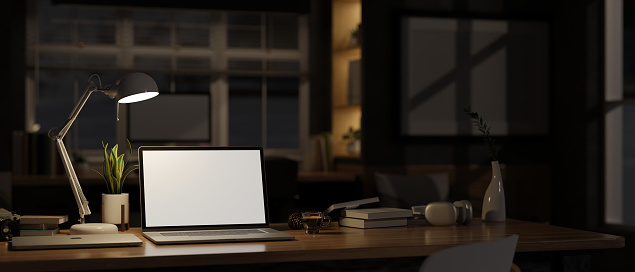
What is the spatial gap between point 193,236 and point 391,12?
3.53 metres

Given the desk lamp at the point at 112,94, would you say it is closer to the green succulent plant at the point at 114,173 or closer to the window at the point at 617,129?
the green succulent plant at the point at 114,173

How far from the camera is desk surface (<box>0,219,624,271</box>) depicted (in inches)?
79.0

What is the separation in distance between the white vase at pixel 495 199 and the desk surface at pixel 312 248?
A: 8.8 inches

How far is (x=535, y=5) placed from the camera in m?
5.80

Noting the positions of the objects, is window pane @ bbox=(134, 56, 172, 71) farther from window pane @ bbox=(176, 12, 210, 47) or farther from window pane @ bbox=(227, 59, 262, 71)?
window pane @ bbox=(227, 59, 262, 71)

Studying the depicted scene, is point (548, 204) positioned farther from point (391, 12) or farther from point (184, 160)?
point (184, 160)

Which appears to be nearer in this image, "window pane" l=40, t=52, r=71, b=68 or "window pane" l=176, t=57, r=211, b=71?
"window pane" l=40, t=52, r=71, b=68

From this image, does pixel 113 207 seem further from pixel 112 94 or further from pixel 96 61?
pixel 96 61

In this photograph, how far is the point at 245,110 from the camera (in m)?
6.62

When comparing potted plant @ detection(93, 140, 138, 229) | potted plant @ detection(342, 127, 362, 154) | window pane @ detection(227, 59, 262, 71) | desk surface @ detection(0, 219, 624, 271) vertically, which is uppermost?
window pane @ detection(227, 59, 262, 71)

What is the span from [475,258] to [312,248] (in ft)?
1.79

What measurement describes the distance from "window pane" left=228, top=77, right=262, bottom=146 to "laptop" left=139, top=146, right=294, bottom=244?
3.89 meters

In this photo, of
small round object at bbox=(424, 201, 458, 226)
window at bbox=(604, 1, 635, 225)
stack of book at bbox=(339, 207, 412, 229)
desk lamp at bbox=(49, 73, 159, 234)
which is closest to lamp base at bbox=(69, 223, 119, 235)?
desk lamp at bbox=(49, 73, 159, 234)

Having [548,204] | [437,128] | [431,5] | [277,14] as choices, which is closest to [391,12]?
[431,5]
